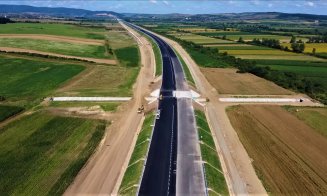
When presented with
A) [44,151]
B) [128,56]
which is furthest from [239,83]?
[44,151]

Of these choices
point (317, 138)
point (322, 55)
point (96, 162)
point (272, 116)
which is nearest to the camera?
point (96, 162)

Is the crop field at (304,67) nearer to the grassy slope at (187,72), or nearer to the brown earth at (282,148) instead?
the grassy slope at (187,72)

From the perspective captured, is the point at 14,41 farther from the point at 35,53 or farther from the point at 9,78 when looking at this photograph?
the point at 9,78

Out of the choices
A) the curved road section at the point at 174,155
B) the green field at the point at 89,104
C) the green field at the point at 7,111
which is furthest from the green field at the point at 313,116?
the green field at the point at 7,111

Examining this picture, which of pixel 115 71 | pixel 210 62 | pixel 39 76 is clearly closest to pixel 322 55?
pixel 210 62

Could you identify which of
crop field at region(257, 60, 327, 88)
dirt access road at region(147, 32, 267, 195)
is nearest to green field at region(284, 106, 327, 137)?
dirt access road at region(147, 32, 267, 195)

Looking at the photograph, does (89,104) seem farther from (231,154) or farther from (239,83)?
(239,83)
